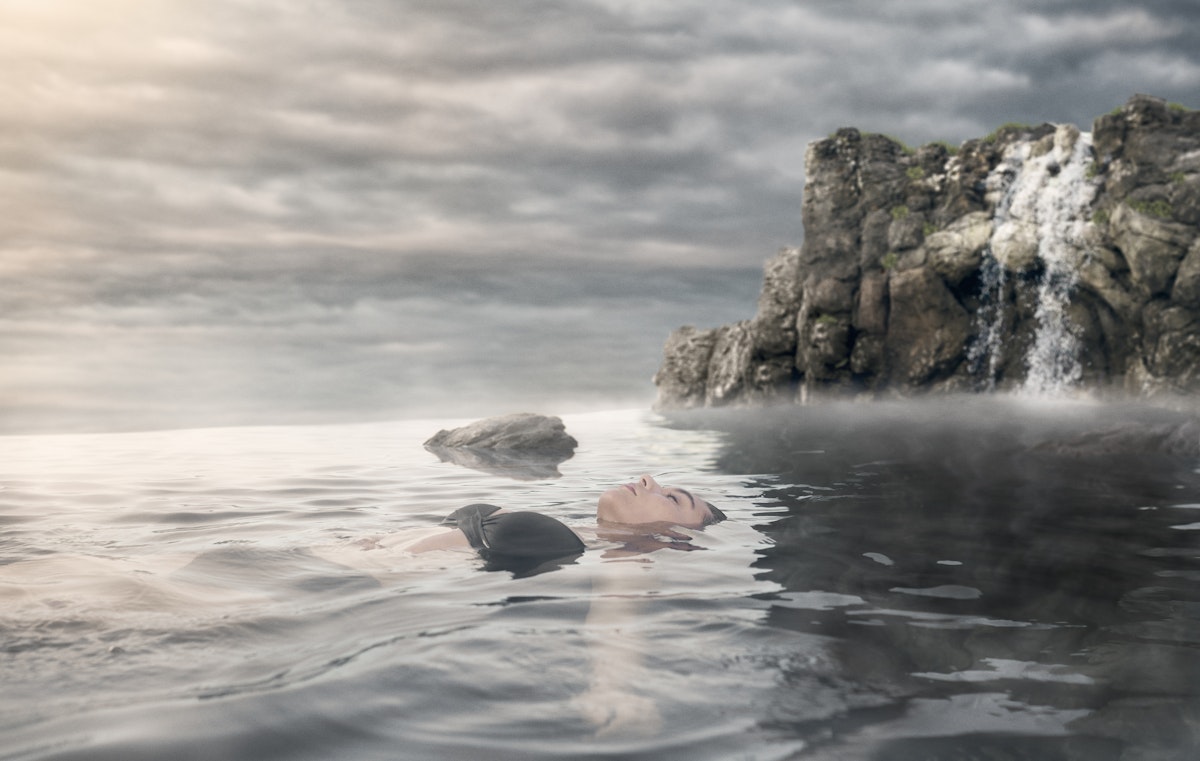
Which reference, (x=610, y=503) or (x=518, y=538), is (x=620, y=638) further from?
(x=610, y=503)

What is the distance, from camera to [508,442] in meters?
20.2

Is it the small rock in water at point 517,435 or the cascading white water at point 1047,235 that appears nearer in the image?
the small rock in water at point 517,435

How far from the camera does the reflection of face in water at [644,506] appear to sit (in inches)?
300

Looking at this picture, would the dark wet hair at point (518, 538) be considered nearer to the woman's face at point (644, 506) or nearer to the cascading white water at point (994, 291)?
the woman's face at point (644, 506)

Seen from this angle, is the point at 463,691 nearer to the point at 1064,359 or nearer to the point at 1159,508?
the point at 1159,508

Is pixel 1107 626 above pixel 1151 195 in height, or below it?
below

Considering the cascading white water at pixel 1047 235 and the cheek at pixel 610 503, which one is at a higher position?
the cascading white water at pixel 1047 235

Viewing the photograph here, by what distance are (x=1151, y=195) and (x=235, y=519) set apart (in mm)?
37918

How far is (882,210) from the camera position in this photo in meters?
46.2

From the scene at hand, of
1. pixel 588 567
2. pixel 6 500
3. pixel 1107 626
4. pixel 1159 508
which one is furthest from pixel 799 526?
pixel 6 500

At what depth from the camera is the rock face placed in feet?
110

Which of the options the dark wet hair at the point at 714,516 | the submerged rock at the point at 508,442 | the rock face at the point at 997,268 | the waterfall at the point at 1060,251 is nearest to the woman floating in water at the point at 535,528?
the dark wet hair at the point at 714,516

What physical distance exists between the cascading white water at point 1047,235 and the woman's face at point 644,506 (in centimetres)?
3689

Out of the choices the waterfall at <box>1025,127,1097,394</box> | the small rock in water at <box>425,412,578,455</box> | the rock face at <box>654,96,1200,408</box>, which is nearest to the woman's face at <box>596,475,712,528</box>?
the small rock in water at <box>425,412,578,455</box>
